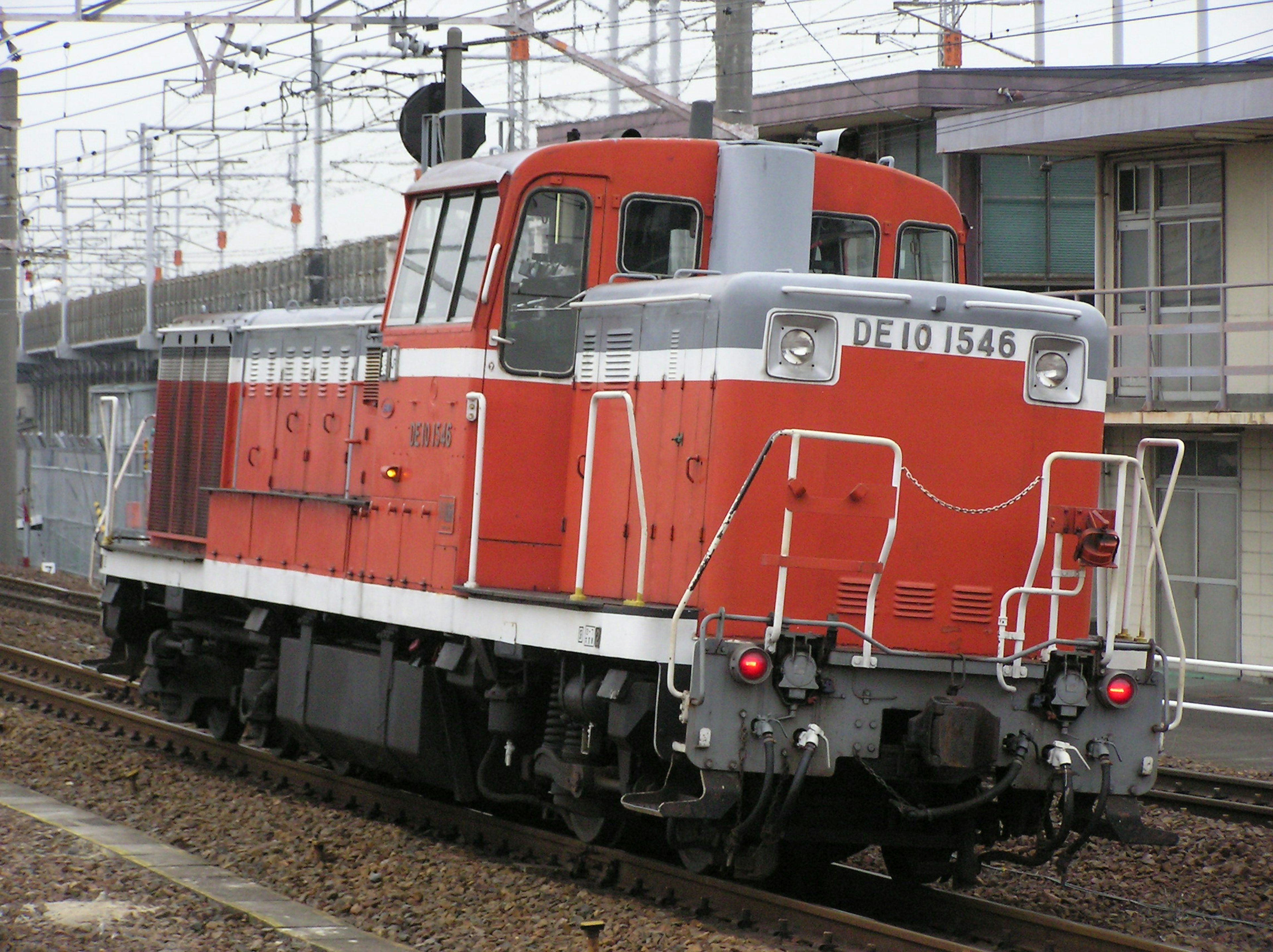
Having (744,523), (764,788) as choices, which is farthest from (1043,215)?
(764,788)

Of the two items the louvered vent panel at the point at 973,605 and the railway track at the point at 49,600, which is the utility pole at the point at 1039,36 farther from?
the louvered vent panel at the point at 973,605

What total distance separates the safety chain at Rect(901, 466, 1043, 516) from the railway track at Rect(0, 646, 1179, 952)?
1755 mm

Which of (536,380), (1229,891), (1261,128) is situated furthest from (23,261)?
(1229,891)

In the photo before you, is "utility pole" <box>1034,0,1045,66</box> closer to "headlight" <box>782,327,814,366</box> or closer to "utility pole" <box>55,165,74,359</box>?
"headlight" <box>782,327,814,366</box>

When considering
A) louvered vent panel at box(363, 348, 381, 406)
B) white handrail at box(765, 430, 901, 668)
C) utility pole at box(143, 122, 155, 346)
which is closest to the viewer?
white handrail at box(765, 430, 901, 668)

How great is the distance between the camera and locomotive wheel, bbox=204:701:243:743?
11086 millimetres

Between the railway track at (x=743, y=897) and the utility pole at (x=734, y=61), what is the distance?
22.1 ft

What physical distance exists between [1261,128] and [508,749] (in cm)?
1214

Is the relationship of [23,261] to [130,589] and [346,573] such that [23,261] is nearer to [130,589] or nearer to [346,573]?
[130,589]

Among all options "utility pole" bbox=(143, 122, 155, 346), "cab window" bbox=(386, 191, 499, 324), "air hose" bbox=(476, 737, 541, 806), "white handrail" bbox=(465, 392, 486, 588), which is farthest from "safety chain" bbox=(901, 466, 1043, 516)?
"utility pole" bbox=(143, 122, 155, 346)

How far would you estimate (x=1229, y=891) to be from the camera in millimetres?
7887

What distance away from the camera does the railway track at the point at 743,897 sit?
21.1 ft

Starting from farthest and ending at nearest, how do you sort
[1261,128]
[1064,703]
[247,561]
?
[1261,128] → [247,561] → [1064,703]

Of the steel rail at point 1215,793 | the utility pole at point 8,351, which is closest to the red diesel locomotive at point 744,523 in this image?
the steel rail at point 1215,793
